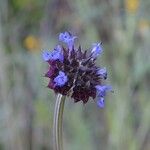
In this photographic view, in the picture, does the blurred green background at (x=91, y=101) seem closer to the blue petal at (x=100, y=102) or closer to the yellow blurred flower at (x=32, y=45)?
the yellow blurred flower at (x=32, y=45)

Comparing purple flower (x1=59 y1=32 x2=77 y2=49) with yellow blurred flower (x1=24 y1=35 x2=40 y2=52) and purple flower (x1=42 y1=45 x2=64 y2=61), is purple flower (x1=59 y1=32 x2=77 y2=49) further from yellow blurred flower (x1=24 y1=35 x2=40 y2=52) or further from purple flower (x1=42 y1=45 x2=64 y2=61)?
yellow blurred flower (x1=24 y1=35 x2=40 y2=52)

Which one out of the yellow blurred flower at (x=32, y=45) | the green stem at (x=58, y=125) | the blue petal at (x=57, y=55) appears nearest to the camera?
the green stem at (x=58, y=125)

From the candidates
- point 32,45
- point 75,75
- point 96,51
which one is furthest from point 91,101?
point 75,75

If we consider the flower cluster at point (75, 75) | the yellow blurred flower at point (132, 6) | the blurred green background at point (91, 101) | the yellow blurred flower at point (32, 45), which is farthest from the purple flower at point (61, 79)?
the yellow blurred flower at point (32, 45)

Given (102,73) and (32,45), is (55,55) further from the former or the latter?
(32,45)

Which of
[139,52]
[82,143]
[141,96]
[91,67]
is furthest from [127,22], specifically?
[91,67]

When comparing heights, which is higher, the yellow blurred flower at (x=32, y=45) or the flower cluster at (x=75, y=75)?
the yellow blurred flower at (x=32, y=45)
